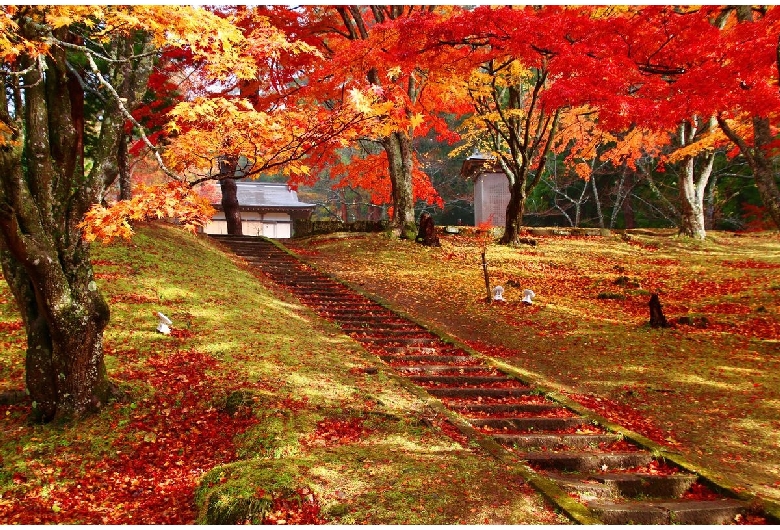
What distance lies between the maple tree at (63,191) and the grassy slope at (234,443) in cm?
74

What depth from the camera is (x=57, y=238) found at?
6.60m

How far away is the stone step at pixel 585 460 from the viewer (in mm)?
6691

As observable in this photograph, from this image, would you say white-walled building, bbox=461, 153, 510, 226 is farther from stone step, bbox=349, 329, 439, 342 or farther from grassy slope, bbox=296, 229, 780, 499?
stone step, bbox=349, 329, 439, 342

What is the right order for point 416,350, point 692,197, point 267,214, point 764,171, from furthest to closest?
point 267,214 → point 692,197 → point 764,171 → point 416,350

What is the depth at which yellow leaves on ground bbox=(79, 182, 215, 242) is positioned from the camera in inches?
229

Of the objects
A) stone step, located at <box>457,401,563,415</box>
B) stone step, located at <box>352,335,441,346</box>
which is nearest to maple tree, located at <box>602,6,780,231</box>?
stone step, located at <box>352,335,441,346</box>

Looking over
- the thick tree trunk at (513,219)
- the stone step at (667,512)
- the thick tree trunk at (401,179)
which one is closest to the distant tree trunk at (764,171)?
the stone step at (667,512)

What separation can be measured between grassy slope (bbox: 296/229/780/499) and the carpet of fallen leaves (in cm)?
574

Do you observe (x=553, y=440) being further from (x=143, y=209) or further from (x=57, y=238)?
(x=57, y=238)

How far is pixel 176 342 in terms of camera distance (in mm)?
9555

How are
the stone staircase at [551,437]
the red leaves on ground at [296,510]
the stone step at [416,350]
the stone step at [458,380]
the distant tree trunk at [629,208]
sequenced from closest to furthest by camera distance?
the red leaves on ground at [296,510] < the stone staircase at [551,437] < the stone step at [458,380] < the stone step at [416,350] < the distant tree trunk at [629,208]

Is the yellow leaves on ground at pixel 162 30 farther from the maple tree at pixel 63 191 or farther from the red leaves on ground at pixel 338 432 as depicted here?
the red leaves on ground at pixel 338 432

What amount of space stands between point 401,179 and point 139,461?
53.4ft

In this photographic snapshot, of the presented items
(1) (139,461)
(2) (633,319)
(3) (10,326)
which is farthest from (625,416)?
(3) (10,326)
